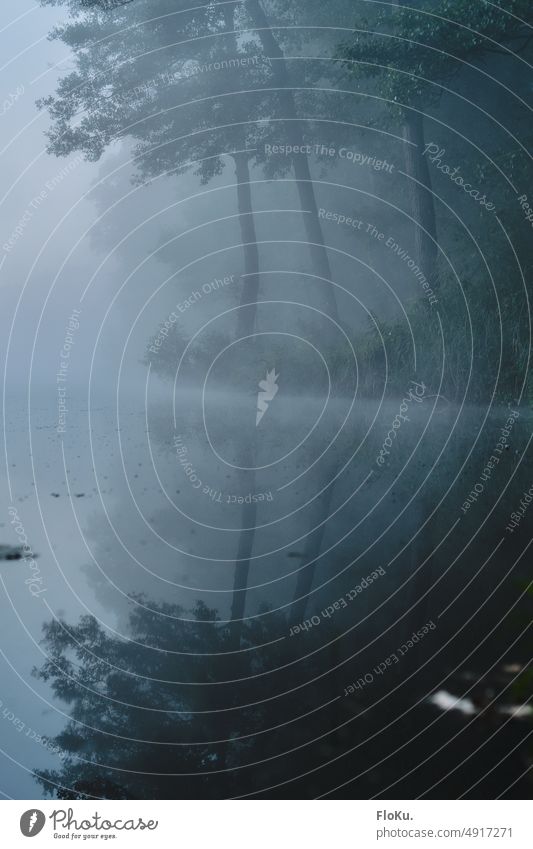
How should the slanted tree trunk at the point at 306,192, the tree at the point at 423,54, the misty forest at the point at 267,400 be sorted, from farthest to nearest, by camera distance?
the tree at the point at 423,54
the slanted tree trunk at the point at 306,192
the misty forest at the point at 267,400

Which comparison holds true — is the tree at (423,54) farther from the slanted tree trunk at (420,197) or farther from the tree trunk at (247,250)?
the tree trunk at (247,250)

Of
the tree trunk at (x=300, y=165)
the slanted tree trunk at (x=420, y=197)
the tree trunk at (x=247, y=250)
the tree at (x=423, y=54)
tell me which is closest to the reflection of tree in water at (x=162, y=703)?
the tree trunk at (x=247, y=250)

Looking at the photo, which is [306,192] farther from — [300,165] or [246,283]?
[246,283]

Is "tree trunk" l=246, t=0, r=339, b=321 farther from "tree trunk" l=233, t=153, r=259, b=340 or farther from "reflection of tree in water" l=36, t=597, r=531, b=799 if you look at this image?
"reflection of tree in water" l=36, t=597, r=531, b=799

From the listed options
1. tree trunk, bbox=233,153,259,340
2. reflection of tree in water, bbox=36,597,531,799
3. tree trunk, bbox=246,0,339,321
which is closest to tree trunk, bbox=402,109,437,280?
tree trunk, bbox=246,0,339,321

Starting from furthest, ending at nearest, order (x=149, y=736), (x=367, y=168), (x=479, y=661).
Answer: (x=367, y=168) < (x=479, y=661) < (x=149, y=736)

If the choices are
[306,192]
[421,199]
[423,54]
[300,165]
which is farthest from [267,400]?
[423,54]

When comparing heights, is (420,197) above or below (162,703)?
above

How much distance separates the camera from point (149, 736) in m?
A: 2.54

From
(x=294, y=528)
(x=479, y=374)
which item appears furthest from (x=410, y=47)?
(x=294, y=528)

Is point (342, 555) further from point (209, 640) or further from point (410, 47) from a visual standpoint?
point (410, 47)

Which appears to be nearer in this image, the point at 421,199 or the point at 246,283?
the point at 246,283

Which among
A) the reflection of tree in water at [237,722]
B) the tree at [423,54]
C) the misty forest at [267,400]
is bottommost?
the reflection of tree in water at [237,722]

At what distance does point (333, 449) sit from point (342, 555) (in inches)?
17.8
